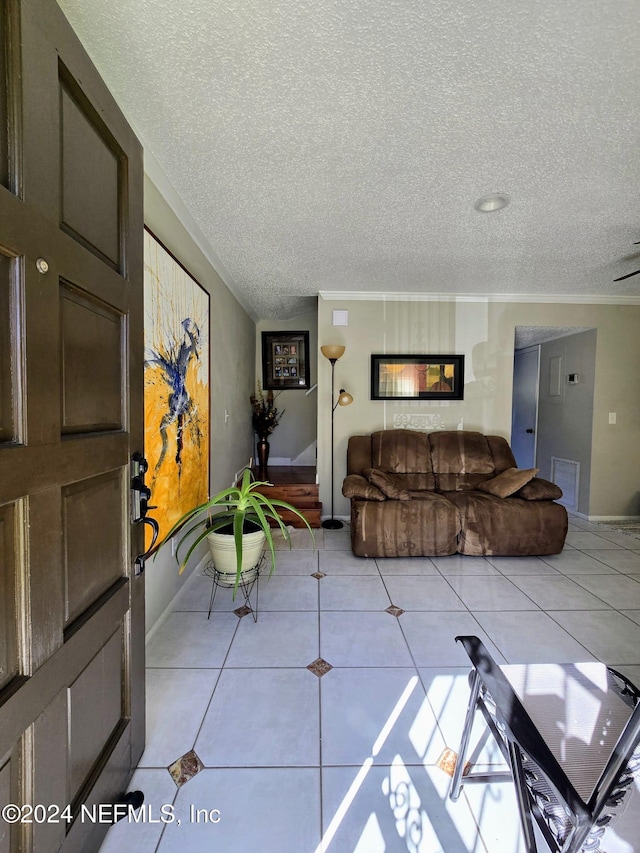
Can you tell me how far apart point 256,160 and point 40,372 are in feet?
5.16

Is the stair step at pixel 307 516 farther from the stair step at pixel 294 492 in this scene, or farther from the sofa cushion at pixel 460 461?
the sofa cushion at pixel 460 461

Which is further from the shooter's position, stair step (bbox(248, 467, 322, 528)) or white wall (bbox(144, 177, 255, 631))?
stair step (bbox(248, 467, 322, 528))

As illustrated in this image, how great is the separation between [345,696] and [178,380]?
1831mm

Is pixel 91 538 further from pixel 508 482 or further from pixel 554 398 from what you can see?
pixel 554 398

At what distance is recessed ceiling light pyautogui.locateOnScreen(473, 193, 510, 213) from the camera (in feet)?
6.70

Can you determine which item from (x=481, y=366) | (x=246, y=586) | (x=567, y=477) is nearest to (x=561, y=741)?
(x=246, y=586)

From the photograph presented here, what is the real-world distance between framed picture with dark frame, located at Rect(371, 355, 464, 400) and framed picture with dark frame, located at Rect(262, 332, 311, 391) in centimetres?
147

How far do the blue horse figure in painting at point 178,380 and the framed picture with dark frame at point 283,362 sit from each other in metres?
2.74

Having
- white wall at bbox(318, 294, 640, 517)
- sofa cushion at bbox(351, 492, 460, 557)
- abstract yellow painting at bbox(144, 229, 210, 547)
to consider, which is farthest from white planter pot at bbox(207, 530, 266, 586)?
white wall at bbox(318, 294, 640, 517)

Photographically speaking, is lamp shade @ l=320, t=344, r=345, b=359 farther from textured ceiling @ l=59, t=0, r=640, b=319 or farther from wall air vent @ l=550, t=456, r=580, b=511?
wall air vent @ l=550, t=456, r=580, b=511

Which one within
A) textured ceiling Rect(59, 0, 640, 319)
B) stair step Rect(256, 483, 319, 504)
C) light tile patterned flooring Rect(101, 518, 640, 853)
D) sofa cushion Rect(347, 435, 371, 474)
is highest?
textured ceiling Rect(59, 0, 640, 319)

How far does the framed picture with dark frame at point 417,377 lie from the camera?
4.02 meters

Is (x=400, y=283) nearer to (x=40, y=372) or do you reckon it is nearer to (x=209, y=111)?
(x=209, y=111)

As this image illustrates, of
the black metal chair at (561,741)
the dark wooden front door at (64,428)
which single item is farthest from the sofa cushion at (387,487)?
the dark wooden front door at (64,428)
